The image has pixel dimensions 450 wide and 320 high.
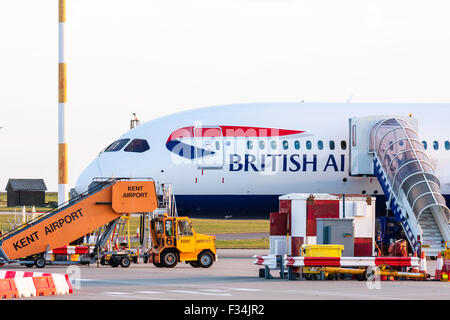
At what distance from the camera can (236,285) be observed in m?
27.1

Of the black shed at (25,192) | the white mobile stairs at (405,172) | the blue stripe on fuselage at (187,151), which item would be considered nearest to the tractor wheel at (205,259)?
the blue stripe on fuselage at (187,151)

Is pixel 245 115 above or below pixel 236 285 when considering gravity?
above

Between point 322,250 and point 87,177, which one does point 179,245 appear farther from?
point 87,177

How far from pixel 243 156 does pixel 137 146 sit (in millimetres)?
4503

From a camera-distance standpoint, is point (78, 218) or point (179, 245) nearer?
point (179, 245)

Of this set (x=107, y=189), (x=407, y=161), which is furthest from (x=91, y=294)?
(x=407, y=161)

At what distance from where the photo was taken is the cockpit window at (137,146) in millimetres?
41812

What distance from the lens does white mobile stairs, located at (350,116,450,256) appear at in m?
35.7

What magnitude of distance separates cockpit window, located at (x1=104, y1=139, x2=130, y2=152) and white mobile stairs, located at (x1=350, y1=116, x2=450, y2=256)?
380 inches

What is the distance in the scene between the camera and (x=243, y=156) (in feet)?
137

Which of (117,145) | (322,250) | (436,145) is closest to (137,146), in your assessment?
(117,145)
